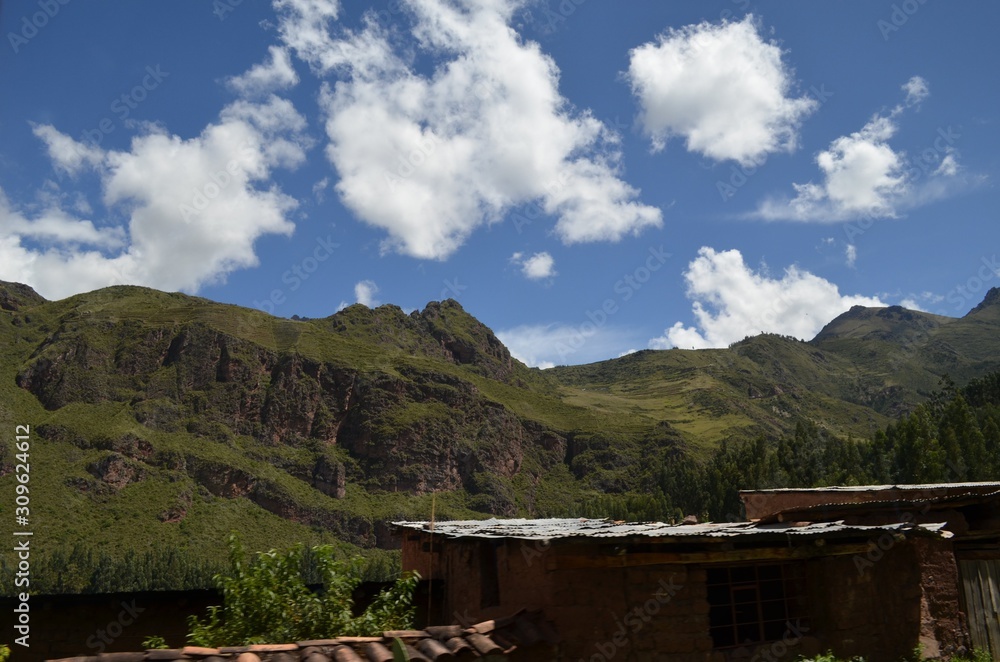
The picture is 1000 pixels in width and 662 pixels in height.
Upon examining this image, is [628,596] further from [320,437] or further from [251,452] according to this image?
[320,437]

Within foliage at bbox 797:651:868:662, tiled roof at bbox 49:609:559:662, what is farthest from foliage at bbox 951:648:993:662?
tiled roof at bbox 49:609:559:662

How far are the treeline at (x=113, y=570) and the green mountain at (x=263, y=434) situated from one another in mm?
5919

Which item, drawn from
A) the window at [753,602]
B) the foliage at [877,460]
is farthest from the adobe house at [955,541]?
the foliage at [877,460]

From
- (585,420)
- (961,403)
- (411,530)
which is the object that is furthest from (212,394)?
(411,530)

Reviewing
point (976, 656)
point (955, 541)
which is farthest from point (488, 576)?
point (955, 541)

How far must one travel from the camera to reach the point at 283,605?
861 centimetres

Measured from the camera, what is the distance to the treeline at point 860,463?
5359cm

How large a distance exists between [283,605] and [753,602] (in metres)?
6.92

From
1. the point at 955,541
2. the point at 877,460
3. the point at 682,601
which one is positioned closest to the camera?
the point at 682,601

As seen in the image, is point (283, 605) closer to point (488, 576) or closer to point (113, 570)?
point (488, 576)

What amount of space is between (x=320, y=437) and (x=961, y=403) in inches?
4691

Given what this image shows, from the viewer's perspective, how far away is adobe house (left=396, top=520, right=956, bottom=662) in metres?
8.82

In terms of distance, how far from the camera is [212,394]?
13800 centimetres

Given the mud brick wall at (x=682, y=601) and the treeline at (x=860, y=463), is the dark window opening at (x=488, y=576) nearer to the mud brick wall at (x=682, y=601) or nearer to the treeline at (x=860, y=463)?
the mud brick wall at (x=682, y=601)
